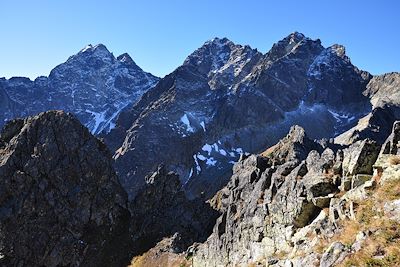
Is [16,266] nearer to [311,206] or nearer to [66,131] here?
[66,131]

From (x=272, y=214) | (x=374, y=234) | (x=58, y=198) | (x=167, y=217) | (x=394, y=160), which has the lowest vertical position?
(x=374, y=234)

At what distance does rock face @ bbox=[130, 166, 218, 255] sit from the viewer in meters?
71.4

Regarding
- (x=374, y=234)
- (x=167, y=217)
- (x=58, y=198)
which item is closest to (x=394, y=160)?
(x=374, y=234)

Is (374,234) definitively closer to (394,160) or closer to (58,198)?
(394,160)

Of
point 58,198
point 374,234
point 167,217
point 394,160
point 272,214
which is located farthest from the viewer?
point 167,217

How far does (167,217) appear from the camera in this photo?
75688 millimetres

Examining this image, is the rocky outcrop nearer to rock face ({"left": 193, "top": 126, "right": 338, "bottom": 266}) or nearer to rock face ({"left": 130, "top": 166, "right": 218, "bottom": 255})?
rock face ({"left": 193, "top": 126, "right": 338, "bottom": 266})

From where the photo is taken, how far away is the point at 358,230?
72.0 ft

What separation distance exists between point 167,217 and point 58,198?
18.0m

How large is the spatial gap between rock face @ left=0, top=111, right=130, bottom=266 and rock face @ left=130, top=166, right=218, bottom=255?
8.13 ft

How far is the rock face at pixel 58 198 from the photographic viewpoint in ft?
226

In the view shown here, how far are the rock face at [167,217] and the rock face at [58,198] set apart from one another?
248 centimetres

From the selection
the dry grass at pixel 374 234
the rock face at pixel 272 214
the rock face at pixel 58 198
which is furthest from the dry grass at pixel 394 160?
the rock face at pixel 58 198

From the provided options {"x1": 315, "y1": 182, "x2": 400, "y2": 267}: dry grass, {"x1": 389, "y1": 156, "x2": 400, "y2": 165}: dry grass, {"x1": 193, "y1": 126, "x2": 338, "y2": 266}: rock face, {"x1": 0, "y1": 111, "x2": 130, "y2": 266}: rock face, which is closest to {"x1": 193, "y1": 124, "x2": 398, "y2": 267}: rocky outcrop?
{"x1": 193, "y1": 126, "x2": 338, "y2": 266}: rock face
